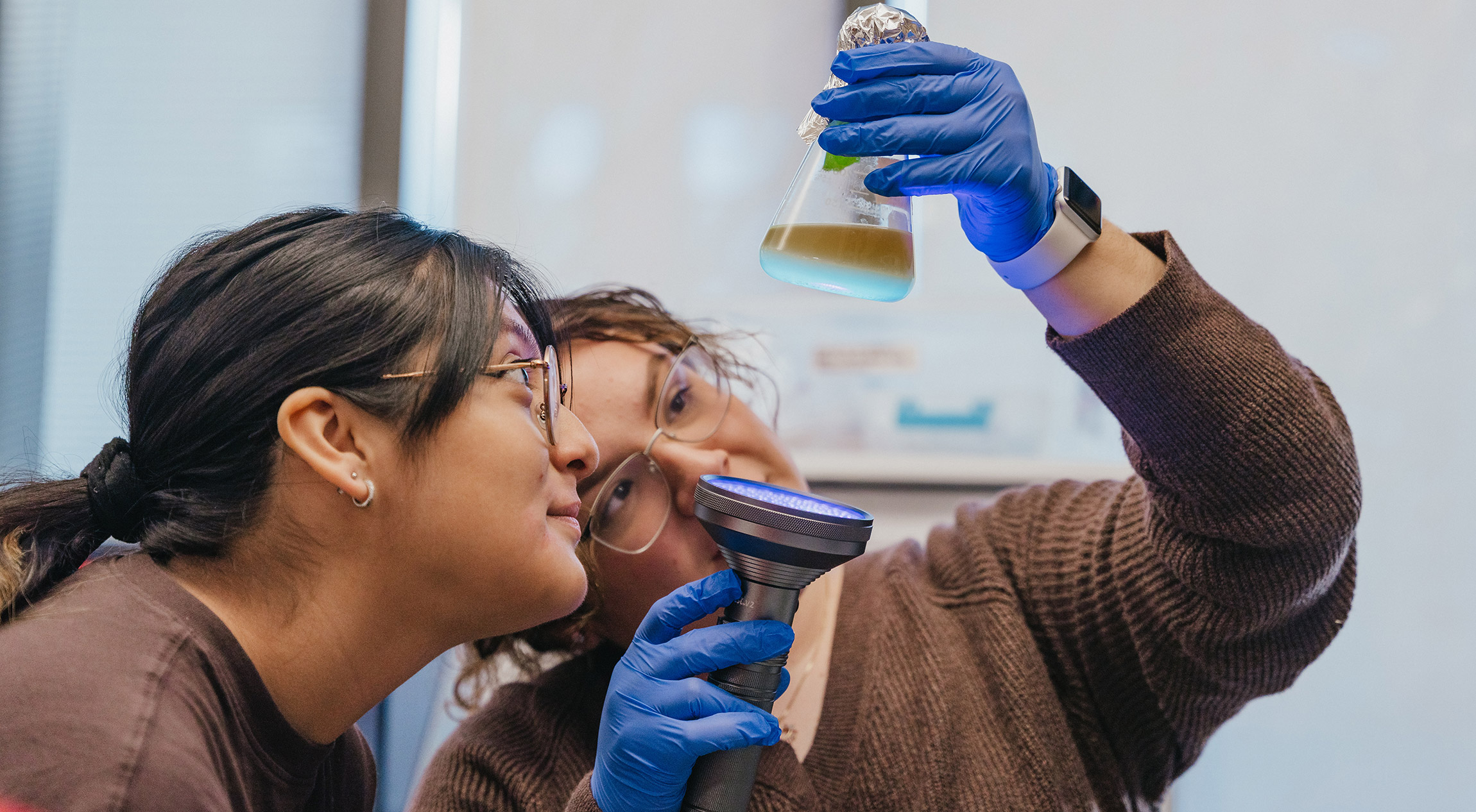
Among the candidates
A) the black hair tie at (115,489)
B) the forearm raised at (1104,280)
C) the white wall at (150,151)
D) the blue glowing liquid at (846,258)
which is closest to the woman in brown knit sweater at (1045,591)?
the forearm raised at (1104,280)

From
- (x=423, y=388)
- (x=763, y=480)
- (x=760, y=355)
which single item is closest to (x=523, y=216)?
(x=760, y=355)

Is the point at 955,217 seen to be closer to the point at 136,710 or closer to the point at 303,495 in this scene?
the point at 303,495

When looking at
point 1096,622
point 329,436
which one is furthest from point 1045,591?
point 329,436

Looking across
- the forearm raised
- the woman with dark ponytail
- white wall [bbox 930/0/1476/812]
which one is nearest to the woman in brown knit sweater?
the forearm raised

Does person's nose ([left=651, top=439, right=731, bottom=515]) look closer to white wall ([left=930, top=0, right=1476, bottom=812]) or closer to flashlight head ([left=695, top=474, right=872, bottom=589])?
flashlight head ([left=695, top=474, right=872, bottom=589])

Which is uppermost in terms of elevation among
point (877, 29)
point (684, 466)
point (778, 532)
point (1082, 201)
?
point (877, 29)

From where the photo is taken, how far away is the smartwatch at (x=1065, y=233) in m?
0.89

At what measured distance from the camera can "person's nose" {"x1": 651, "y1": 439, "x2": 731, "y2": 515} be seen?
1.08 metres

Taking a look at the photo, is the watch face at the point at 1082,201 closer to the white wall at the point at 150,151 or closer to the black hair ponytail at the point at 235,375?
the black hair ponytail at the point at 235,375

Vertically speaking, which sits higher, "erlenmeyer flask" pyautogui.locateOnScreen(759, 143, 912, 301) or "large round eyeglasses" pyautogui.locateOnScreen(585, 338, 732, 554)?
"erlenmeyer flask" pyautogui.locateOnScreen(759, 143, 912, 301)

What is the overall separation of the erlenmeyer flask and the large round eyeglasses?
0.34m

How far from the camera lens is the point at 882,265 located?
0.79 meters

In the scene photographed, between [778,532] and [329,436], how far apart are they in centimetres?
38

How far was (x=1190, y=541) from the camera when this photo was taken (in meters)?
0.92
